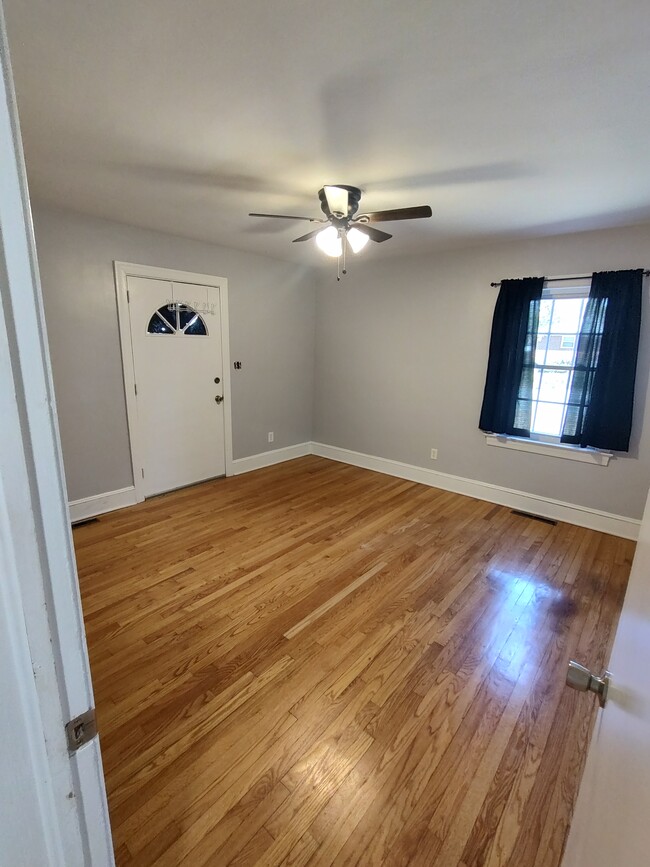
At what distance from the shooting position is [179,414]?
3736 mm

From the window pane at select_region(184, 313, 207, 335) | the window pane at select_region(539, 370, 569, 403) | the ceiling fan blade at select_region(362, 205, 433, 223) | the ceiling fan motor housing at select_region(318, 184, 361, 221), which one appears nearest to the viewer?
the ceiling fan blade at select_region(362, 205, 433, 223)

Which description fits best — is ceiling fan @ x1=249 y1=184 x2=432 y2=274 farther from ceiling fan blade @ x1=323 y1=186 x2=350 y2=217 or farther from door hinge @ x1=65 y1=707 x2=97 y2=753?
door hinge @ x1=65 y1=707 x2=97 y2=753

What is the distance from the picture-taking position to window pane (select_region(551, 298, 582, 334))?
321 centimetres

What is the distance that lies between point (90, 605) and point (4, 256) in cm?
237

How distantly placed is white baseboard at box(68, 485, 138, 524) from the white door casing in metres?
3.05

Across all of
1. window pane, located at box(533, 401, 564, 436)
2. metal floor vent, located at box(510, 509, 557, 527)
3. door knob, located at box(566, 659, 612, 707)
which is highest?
window pane, located at box(533, 401, 564, 436)

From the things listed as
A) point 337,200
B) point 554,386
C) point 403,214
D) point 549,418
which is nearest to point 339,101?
point 337,200

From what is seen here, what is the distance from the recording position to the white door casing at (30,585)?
0.41 meters

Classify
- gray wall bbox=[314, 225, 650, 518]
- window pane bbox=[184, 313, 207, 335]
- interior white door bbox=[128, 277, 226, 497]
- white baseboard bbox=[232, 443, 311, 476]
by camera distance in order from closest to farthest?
gray wall bbox=[314, 225, 650, 518] < interior white door bbox=[128, 277, 226, 497] < window pane bbox=[184, 313, 207, 335] < white baseboard bbox=[232, 443, 311, 476]

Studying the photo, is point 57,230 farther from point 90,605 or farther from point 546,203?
point 546,203

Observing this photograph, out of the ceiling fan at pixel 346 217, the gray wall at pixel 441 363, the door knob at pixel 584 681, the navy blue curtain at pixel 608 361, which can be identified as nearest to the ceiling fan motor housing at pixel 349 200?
the ceiling fan at pixel 346 217

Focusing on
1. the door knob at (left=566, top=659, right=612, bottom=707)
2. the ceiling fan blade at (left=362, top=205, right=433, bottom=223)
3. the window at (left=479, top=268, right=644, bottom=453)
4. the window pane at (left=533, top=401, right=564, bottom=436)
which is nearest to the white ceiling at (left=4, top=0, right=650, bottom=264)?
the ceiling fan blade at (left=362, top=205, right=433, bottom=223)

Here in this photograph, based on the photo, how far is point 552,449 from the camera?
11.2ft

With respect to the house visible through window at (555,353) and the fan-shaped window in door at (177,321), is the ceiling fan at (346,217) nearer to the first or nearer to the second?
the fan-shaped window in door at (177,321)
